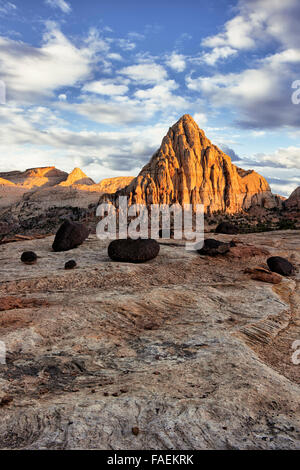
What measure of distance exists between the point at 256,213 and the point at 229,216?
944 centimetres

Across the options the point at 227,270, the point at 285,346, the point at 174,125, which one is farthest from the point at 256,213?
the point at 285,346

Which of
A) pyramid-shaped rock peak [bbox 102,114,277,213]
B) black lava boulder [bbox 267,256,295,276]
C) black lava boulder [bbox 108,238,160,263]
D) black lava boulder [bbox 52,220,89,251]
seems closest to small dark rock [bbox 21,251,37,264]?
black lava boulder [bbox 52,220,89,251]

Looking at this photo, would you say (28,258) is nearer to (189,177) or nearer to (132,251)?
(132,251)

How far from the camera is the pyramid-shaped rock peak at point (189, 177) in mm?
76250

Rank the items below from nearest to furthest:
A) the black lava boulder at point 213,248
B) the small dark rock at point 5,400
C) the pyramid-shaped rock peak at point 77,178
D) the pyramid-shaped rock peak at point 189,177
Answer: the small dark rock at point 5,400 < the black lava boulder at point 213,248 < the pyramid-shaped rock peak at point 189,177 < the pyramid-shaped rock peak at point 77,178

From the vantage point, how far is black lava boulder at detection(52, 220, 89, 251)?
899 inches

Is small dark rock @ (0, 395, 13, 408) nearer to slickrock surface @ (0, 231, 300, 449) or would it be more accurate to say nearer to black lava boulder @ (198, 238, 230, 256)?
slickrock surface @ (0, 231, 300, 449)

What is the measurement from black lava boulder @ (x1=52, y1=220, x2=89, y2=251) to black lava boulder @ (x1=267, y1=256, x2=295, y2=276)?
A: 42.7 feet

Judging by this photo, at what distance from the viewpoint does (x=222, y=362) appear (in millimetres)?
7875

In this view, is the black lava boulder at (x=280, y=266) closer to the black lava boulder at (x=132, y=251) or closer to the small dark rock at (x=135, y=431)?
the black lava boulder at (x=132, y=251)

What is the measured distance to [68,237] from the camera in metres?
23.0

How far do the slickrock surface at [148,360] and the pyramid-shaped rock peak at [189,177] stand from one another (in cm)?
5957

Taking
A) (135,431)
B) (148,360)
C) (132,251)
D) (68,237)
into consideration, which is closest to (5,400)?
(135,431)

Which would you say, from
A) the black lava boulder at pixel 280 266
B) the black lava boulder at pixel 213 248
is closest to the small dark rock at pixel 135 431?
the black lava boulder at pixel 280 266
